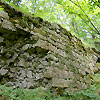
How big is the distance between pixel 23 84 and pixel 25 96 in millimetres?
519

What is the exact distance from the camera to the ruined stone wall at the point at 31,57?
11.1 ft

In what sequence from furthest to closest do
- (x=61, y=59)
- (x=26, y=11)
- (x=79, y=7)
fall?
(x=79, y=7)
(x=26, y=11)
(x=61, y=59)

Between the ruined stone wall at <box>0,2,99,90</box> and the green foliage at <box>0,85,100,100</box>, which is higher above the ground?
the ruined stone wall at <box>0,2,99,90</box>

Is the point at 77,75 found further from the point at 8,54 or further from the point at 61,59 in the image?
the point at 8,54

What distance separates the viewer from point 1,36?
11.8ft

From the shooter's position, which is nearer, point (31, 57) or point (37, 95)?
point (37, 95)

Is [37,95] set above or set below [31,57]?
below

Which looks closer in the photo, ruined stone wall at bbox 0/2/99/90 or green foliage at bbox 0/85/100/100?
green foliage at bbox 0/85/100/100

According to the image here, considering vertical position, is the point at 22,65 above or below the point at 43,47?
below

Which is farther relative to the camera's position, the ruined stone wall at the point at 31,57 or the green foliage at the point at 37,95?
the ruined stone wall at the point at 31,57

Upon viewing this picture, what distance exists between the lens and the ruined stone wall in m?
3.38

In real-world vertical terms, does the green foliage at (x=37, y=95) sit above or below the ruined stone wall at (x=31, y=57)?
below

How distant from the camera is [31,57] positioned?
148 inches

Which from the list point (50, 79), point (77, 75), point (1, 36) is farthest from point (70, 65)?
point (1, 36)
